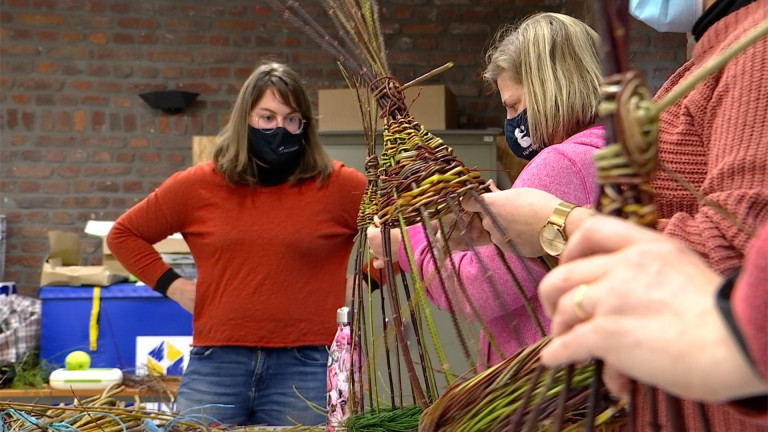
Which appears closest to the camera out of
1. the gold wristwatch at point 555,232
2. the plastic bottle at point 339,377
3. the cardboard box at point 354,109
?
the gold wristwatch at point 555,232

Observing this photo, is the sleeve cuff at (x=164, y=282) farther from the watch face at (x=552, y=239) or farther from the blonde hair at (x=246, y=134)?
the watch face at (x=552, y=239)

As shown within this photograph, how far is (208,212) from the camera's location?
2.11m

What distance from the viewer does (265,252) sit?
2059 mm

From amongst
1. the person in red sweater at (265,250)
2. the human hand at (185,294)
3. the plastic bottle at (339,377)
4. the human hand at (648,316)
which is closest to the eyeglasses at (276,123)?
the person in red sweater at (265,250)

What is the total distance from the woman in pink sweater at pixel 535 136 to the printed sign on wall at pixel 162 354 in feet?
6.38

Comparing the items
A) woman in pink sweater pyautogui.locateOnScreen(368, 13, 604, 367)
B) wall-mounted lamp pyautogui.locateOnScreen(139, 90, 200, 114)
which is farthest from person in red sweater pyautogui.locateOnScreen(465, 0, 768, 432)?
wall-mounted lamp pyautogui.locateOnScreen(139, 90, 200, 114)

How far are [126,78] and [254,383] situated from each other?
2.59 metres

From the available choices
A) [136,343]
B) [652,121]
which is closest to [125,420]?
[652,121]

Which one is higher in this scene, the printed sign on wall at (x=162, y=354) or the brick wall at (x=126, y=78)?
the brick wall at (x=126, y=78)

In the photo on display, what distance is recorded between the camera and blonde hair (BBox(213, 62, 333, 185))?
2.10 m

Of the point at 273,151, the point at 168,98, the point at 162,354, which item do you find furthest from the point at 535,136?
the point at 168,98

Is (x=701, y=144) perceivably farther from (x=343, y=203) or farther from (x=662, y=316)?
(x=343, y=203)

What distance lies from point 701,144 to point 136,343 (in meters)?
2.60

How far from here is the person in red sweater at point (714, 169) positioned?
1.94 feet
